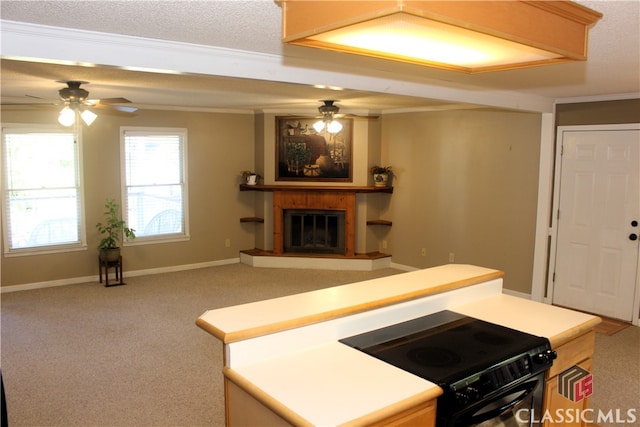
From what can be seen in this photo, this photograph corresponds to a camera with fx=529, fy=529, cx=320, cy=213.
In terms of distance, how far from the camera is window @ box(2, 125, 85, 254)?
6.24 m

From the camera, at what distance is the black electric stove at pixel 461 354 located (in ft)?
6.48

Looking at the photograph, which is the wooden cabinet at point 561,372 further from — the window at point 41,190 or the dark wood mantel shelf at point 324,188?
the window at point 41,190

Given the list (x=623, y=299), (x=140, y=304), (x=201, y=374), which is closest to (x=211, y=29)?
(x=201, y=374)

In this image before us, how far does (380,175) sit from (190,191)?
8.87ft

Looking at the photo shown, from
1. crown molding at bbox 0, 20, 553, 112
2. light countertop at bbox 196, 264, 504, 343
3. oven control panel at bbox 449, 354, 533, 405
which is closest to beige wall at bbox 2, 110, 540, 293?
crown molding at bbox 0, 20, 553, 112

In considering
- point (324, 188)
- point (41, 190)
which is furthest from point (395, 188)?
point (41, 190)

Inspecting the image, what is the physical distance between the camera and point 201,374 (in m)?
4.09

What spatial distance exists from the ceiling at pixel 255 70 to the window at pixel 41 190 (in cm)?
52

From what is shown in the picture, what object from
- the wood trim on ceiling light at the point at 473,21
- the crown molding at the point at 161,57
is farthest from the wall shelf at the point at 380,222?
A: the wood trim on ceiling light at the point at 473,21

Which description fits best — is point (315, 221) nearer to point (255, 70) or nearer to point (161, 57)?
point (255, 70)

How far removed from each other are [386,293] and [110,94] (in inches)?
175

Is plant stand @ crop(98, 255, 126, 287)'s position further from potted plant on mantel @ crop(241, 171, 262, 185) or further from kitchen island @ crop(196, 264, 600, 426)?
kitchen island @ crop(196, 264, 600, 426)

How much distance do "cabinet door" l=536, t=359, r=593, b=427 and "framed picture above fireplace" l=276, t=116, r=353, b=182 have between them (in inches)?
203

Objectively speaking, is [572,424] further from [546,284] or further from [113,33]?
[546,284]
